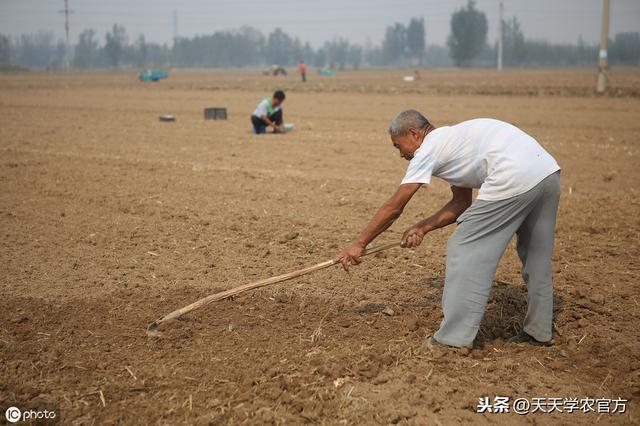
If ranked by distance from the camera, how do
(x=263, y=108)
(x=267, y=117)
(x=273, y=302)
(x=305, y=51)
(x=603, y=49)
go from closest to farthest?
(x=273, y=302)
(x=263, y=108)
(x=267, y=117)
(x=603, y=49)
(x=305, y=51)

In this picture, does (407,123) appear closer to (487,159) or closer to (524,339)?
(487,159)

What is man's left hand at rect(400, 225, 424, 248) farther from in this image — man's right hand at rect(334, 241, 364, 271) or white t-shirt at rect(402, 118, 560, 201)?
white t-shirt at rect(402, 118, 560, 201)

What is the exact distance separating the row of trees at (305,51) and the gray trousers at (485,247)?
135 metres

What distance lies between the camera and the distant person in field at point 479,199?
172 inches

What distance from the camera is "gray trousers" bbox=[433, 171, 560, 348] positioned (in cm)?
443

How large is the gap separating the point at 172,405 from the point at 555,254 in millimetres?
4516

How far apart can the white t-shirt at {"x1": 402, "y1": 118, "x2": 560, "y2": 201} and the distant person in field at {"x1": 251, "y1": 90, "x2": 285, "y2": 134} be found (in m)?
11.3

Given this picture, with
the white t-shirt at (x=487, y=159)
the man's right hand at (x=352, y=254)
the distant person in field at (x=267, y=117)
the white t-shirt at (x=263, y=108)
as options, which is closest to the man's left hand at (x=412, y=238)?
the man's right hand at (x=352, y=254)

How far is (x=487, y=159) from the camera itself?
441 cm

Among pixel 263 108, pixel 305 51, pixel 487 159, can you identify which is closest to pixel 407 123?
pixel 487 159

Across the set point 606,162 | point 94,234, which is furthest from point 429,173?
point 606,162

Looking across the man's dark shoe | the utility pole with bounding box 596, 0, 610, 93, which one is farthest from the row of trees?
the man's dark shoe

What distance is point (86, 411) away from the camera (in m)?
4.09

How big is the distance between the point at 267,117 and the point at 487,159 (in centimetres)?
1197
